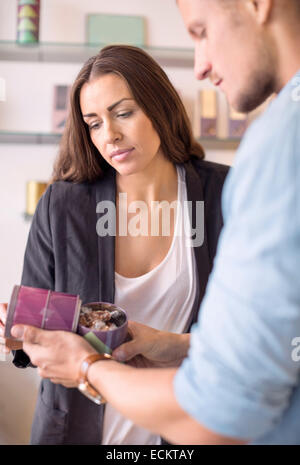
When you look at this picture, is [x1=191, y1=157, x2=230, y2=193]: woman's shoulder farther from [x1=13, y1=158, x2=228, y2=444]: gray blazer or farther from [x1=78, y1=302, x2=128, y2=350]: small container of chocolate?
[x1=78, y1=302, x2=128, y2=350]: small container of chocolate

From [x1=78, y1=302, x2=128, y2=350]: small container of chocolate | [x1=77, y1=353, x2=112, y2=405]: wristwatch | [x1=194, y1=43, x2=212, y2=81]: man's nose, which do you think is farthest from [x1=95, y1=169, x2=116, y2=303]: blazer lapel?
[x1=194, y1=43, x2=212, y2=81]: man's nose

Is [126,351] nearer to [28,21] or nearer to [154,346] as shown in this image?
[154,346]

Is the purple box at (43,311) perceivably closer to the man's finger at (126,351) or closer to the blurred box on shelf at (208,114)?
the man's finger at (126,351)

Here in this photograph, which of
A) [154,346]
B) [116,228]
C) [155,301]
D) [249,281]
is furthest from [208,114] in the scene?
[249,281]

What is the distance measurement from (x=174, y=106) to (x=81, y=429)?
2.72 ft

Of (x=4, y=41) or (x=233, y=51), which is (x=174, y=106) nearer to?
(x=233, y=51)

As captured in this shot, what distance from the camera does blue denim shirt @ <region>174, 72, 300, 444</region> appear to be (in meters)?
0.42

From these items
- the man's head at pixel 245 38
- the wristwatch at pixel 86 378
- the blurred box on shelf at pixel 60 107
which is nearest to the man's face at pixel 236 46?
the man's head at pixel 245 38

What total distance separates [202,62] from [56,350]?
437 mm

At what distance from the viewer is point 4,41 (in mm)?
1706

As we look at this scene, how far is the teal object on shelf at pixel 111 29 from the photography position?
1.79m

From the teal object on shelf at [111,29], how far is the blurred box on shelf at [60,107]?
213mm

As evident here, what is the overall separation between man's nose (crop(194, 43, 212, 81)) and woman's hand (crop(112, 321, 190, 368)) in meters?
0.49

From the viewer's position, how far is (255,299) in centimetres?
42
